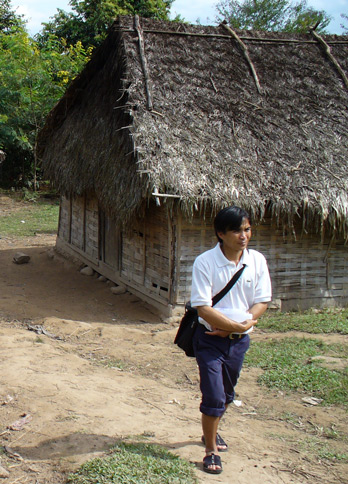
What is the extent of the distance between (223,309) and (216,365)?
0.34 metres

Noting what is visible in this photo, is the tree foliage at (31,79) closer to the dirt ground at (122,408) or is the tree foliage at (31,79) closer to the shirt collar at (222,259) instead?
the dirt ground at (122,408)

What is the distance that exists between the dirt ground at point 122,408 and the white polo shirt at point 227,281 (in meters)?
1.05

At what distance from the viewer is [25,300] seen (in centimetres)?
856

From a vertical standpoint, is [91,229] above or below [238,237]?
below

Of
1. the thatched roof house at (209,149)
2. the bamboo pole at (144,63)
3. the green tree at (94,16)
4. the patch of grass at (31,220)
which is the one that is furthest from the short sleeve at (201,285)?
the green tree at (94,16)

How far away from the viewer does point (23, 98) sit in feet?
59.1

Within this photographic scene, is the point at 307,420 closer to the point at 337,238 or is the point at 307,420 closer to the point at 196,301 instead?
the point at 196,301

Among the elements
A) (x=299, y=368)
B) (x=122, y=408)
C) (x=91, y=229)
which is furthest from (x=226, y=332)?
(x=91, y=229)

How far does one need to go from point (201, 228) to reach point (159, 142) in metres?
1.34

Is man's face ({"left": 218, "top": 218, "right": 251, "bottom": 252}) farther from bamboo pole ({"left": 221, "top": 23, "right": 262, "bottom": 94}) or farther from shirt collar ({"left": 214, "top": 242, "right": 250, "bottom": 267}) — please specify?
bamboo pole ({"left": 221, "top": 23, "right": 262, "bottom": 94})

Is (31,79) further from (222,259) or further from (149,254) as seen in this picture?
(222,259)

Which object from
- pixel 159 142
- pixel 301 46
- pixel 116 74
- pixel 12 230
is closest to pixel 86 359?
pixel 159 142

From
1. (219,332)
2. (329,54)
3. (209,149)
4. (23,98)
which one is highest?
(23,98)

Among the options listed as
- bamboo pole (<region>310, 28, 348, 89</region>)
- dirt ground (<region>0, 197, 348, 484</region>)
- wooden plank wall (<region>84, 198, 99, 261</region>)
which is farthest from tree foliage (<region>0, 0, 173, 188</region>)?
dirt ground (<region>0, 197, 348, 484</region>)
